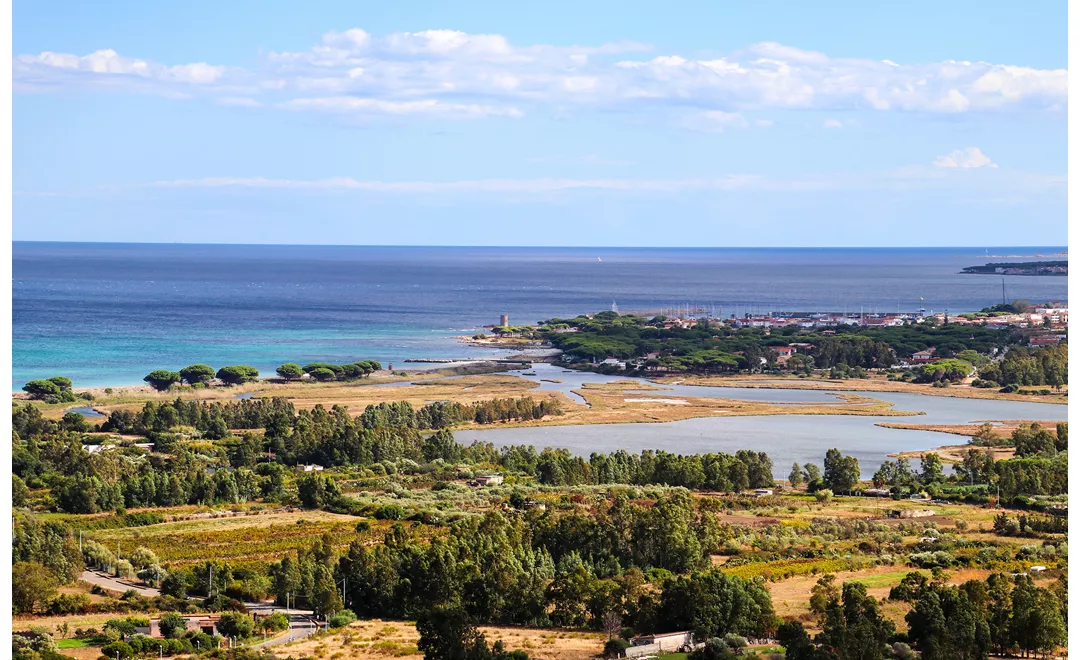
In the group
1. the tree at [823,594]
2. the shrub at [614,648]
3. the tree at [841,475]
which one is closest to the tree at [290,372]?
the tree at [841,475]

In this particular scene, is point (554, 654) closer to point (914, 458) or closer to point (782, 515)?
point (782, 515)

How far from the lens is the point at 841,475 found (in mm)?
13578

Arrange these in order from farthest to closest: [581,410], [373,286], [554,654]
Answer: [373,286]
[581,410]
[554,654]

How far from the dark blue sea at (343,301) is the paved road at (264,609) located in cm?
1326

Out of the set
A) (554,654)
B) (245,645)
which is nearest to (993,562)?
(554,654)

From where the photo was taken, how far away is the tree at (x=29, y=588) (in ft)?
28.7

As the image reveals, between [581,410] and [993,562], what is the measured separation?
10.3 m

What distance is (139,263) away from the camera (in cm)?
7275

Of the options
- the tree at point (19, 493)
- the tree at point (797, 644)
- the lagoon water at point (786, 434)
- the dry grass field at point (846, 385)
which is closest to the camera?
the tree at point (797, 644)

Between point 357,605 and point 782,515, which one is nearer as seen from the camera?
point 357,605

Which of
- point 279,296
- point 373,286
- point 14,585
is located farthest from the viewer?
point 373,286

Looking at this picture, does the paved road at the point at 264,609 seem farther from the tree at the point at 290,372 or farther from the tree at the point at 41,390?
the tree at the point at 290,372

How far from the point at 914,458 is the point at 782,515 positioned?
3.97m

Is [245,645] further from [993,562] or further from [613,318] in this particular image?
[613,318]
